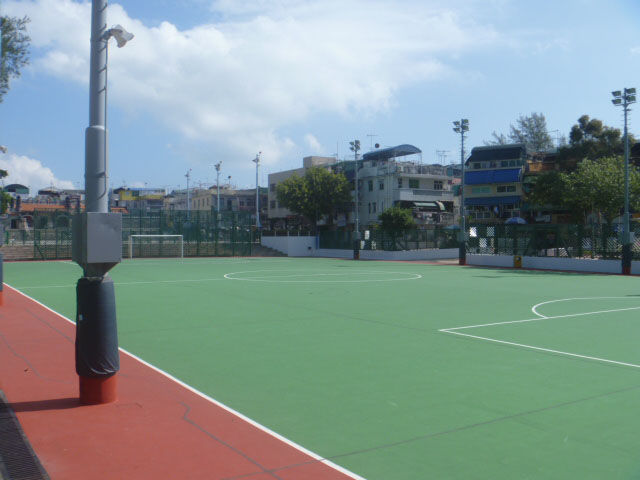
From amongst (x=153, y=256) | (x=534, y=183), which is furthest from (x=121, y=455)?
(x=534, y=183)

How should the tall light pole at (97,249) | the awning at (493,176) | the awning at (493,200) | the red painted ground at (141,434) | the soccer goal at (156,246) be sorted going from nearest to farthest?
the red painted ground at (141,434) → the tall light pole at (97,249) → the soccer goal at (156,246) → the awning at (493,176) → the awning at (493,200)

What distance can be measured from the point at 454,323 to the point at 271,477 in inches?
341

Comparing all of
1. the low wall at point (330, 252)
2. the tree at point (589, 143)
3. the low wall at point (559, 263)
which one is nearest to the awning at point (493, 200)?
the tree at point (589, 143)

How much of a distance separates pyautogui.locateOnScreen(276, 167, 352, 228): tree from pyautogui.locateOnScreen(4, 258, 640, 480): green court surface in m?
49.9

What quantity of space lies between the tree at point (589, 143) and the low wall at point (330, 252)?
1945cm

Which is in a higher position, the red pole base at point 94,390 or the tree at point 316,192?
the tree at point 316,192

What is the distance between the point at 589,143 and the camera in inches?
2240

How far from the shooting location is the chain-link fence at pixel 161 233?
1651 inches

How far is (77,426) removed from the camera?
5.73 metres

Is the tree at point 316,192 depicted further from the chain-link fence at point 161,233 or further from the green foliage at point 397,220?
the chain-link fence at point 161,233

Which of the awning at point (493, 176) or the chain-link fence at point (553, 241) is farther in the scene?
the awning at point (493, 176)

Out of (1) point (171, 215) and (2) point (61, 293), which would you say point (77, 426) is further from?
(1) point (171, 215)

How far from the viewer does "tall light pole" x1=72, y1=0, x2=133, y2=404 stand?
612 cm

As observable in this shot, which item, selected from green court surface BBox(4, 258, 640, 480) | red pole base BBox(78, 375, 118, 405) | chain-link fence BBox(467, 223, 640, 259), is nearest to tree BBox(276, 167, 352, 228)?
chain-link fence BBox(467, 223, 640, 259)
